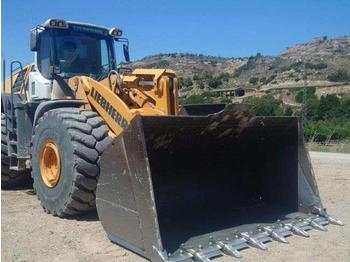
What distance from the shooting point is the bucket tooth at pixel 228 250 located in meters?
4.56

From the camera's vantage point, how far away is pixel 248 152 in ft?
21.0

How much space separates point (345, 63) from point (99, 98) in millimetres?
70177

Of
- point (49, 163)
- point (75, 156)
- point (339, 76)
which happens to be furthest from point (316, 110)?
point (75, 156)

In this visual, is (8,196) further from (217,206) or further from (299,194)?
(299,194)

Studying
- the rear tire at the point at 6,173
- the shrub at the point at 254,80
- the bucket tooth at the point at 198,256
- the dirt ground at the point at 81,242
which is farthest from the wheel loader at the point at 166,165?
the shrub at the point at 254,80

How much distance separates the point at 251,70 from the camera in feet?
254

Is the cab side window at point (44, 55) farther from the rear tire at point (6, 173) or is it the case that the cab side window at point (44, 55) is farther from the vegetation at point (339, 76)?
the vegetation at point (339, 76)

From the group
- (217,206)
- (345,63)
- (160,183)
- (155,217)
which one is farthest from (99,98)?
(345,63)

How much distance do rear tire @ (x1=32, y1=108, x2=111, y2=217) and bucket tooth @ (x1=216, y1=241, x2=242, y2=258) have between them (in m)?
1.71

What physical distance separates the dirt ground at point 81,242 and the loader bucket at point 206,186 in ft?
0.50

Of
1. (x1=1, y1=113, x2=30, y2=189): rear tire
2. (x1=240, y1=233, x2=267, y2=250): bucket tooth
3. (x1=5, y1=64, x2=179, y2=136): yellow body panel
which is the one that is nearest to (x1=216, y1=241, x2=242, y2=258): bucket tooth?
(x1=240, y1=233, x2=267, y2=250): bucket tooth

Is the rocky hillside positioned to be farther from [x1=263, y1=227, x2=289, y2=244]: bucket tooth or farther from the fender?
[x1=263, y1=227, x2=289, y2=244]: bucket tooth

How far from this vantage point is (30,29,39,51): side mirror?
7438mm

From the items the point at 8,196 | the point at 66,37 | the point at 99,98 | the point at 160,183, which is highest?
the point at 66,37
